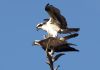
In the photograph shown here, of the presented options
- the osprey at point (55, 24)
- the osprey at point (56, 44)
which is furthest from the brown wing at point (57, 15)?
the osprey at point (56, 44)

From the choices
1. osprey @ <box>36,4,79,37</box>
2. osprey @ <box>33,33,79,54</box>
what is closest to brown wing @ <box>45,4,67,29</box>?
osprey @ <box>36,4,79,37</box>

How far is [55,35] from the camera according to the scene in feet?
7.63

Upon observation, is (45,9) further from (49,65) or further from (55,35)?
(49,65)

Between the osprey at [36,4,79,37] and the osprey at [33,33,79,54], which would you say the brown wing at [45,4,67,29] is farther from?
the osprey at [33,33,79,54]

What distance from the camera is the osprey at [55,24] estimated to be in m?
2.34

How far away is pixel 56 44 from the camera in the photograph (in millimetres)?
2283

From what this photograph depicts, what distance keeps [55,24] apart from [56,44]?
26 centimetres

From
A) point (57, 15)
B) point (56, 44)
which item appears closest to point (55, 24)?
point (57, 15)

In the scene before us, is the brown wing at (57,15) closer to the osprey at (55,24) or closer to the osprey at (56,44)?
the osprey at (55,24)

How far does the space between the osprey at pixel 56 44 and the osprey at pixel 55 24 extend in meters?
0.09

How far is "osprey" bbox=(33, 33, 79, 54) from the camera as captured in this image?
225 centimetres

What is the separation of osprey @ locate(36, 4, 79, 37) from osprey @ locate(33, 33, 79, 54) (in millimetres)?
90

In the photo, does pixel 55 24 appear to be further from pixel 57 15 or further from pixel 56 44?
pixel 56 44

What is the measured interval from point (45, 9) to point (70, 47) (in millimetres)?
510
